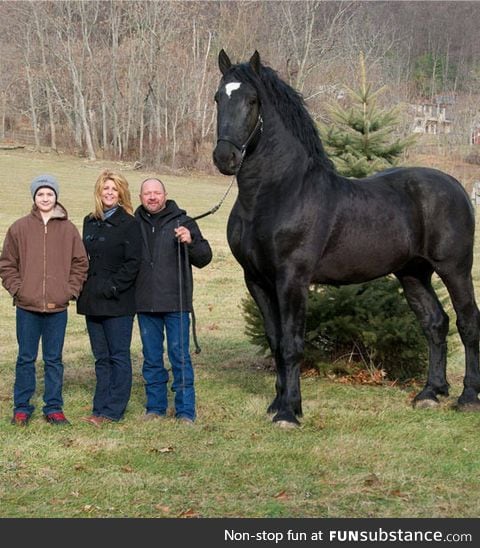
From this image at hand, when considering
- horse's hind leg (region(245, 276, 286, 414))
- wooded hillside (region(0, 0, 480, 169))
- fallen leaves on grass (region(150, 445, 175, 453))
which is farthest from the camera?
wooded hillside (region(0, 0, 480, 169))

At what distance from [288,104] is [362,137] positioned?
2.19 meters

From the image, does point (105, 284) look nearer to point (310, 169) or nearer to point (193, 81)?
point (310, 169)

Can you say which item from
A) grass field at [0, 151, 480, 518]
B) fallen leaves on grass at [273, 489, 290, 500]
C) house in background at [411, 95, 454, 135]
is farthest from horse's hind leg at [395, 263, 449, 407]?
house in background at [411, 95, 454, 135]

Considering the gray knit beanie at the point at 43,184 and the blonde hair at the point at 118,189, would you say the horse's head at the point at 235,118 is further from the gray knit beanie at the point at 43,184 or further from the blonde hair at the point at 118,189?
the gray knit beanie at the point at 43,184

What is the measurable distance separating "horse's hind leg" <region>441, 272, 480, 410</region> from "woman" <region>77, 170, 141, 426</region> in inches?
105

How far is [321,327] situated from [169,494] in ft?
11.3

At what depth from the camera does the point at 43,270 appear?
19.9 feet

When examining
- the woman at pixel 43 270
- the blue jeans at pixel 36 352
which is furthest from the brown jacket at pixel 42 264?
A: the blue jeans at pixel 36 352

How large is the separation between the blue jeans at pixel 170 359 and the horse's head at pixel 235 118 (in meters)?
1.30

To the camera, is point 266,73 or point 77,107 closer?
point 266,73

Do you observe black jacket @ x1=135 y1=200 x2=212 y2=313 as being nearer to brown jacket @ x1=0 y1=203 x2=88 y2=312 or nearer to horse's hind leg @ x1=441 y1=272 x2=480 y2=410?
brown jacket @ x1=0 y1=203 x2=88 y2=312

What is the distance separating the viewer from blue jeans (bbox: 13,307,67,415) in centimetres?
612
